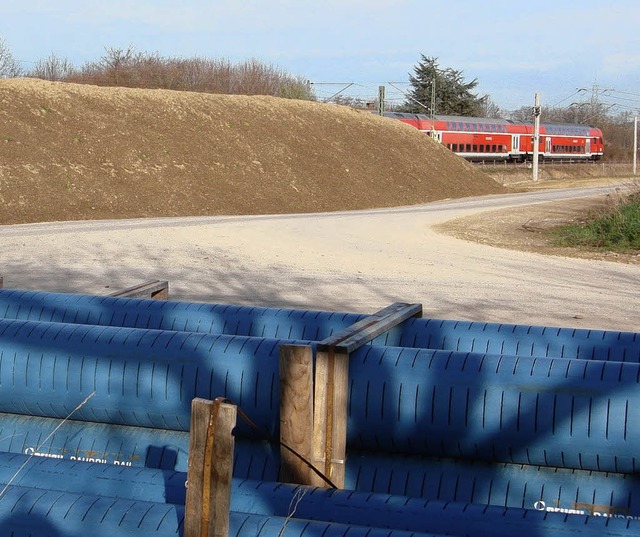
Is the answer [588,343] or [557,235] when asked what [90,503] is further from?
[557,235]

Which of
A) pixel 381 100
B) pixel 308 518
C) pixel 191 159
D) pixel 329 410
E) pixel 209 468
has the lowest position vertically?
pixel 308 518

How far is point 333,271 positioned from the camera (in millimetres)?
14180

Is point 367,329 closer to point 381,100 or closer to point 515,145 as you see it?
point 381,100

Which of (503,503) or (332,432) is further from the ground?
(332,432)

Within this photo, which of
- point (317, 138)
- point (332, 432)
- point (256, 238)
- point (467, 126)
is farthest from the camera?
point (467, 126)

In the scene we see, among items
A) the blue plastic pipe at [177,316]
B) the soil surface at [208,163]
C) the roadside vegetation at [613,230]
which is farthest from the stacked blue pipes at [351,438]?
the soil surface at [208,163]

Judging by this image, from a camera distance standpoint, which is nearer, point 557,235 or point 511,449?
point 511,449

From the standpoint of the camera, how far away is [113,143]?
33469mm

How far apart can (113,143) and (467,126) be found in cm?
3124

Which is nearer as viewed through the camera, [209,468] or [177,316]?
[209,468]

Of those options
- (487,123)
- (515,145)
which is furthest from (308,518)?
(515,145)

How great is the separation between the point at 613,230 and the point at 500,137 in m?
45.0

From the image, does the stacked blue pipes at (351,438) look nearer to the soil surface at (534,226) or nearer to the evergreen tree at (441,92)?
the soil surface at (534,226)

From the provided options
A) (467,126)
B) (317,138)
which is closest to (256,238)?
(317,138)
